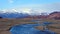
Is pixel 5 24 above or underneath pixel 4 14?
underneath

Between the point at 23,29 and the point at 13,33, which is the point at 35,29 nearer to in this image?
the point at 23,29

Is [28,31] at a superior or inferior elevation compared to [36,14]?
inferior

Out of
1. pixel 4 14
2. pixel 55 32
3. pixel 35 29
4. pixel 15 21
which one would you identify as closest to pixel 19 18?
pixel 15 21

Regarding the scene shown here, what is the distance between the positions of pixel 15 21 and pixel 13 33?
52cm

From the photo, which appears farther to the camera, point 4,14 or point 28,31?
point 28,31

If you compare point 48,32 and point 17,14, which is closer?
point 17,14

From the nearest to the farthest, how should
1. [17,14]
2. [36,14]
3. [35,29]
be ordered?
[17,14], [36,14], [35,29]

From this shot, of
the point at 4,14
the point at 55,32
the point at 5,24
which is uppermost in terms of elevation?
the point at 4,14

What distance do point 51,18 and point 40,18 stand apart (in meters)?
0.45

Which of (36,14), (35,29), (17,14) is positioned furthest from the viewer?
(35,29)

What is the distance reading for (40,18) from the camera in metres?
6.18

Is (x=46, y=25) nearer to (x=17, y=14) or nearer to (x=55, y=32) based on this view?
(x=55, y=32)

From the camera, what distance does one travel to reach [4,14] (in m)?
5.86

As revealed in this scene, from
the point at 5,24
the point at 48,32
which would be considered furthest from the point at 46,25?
the point at 5,24
